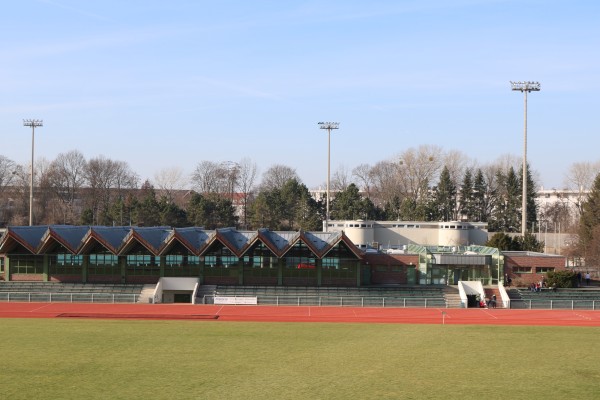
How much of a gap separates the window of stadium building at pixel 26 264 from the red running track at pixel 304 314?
25.9ft

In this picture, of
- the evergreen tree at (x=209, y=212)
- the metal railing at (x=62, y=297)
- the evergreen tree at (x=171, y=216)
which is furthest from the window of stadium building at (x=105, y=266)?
the evergreen tree at (x=209, y=212)

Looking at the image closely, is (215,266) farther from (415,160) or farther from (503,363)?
(415,160)

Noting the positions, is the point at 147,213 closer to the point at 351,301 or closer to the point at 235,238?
the point at 235,238

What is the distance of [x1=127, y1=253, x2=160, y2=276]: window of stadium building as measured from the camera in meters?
64.6

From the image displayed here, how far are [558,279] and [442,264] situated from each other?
10.0 metres

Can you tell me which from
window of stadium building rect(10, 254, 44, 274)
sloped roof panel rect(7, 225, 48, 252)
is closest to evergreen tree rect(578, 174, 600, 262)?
window of stadium building rect(10, 254, 44, 274)

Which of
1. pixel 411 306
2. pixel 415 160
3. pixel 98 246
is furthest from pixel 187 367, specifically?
pixel 415 160

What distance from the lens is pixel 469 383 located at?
1131 inches

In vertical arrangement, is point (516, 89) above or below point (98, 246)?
above

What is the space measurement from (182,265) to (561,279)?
3319 cm

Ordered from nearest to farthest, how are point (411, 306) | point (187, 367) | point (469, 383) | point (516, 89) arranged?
point (469, 383) < point (187, 367) < point (411, 306) < point (516, 89)

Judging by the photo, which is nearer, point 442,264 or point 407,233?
point 442,264

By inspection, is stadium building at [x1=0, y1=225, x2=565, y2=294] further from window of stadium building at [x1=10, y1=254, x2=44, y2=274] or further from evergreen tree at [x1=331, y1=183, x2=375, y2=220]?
→ evergreen tree at [x1=331, y1=183, x2=375, y2=220]

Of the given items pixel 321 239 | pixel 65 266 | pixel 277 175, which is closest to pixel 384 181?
pixel 277 175
